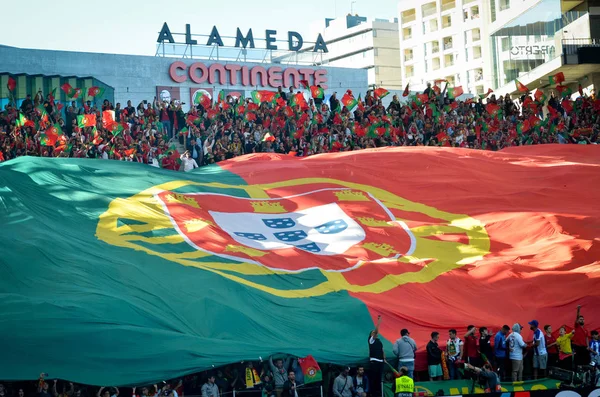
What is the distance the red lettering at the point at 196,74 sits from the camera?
38656mm

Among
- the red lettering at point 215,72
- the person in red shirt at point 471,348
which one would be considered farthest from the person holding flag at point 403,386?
the red lettering at point 215,72

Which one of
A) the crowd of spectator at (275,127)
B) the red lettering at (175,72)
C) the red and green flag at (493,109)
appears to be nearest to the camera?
the crowd of spectator at (275,127)

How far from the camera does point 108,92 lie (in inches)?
1394

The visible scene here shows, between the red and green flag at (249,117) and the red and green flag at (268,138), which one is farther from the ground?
the red and green flag at (249,117)

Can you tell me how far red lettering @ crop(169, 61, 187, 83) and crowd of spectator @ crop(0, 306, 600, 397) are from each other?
23472 millimetres

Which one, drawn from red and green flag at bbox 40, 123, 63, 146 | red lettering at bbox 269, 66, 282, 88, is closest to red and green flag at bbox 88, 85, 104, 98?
red and green flag at bbox 40, 123, 63, 146

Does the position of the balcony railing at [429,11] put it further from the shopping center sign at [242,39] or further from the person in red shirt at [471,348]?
the person in red shirt at [471,348]

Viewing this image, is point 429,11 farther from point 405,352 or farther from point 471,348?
point 405,352

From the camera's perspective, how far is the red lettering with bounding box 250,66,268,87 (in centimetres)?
4053

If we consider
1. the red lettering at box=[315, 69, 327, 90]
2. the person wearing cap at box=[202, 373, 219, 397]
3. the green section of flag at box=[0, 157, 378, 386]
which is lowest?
the person wearing cap at box=[202, 373, 219, 397]

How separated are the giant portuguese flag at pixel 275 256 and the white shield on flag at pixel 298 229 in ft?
0.17

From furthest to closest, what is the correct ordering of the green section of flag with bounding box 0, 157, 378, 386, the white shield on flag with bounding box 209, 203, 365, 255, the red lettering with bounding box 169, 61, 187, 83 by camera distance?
the red lettering with bounding box 169, 61, 187, 83 → the white shield on flag with bounding box 209, 203, 365, 255 → the green section of flag with bounding box 0, 157, 378, 386

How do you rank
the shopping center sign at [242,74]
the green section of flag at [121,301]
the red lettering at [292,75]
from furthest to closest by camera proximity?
the red lettering at [292,75] < the shopping center sign at [242,74] < the green section of flag at [121,301]

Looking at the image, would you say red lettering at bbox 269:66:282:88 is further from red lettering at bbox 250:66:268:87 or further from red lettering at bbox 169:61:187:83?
red lettering at bbox 169:61:187:83
